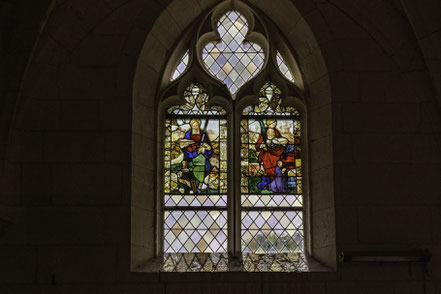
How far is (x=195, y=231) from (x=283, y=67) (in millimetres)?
2081

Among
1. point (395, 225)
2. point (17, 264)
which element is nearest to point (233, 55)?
point (395, 225)

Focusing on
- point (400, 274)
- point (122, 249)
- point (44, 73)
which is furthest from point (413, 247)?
point (44, 73)

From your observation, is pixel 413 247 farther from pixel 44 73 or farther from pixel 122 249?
pixel 44 73

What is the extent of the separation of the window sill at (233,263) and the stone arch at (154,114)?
0.42 ft

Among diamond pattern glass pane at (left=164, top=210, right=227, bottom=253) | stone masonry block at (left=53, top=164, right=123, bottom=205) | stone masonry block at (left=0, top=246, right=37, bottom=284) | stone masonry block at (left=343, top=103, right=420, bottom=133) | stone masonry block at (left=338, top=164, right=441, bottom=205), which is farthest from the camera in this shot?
diamond pattern glass pane at (left=164, top=210, right=227, bottom=253)

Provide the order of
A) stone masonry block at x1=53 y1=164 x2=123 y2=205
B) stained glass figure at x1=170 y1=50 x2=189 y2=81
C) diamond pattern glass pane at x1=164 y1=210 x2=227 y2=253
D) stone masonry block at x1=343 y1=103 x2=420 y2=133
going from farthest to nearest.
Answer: stained glass figure at x1=170 y1=50 x2=189 y2=81 < diamond pattern glass pane at x1=164 y1=210 x2=227 y2=253 < stone masonry block at x1=343 y1=103 x2=420 y2=133 < stone masonry block at x1=53 y1=164 x2=123 y2=205

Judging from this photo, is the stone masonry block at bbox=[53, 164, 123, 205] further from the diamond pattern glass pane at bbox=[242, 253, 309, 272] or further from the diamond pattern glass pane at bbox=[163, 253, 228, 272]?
the diamond pattern glass pane at bbox=[242, 253, 309, 272]

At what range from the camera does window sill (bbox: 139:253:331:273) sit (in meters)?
8.13

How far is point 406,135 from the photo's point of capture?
837cm

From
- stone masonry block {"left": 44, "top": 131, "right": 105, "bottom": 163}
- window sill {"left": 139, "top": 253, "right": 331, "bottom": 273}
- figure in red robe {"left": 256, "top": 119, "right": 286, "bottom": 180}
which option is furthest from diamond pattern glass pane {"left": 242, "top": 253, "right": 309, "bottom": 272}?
stone masonry block {"left": 44, "top": 131, "right": 105, "bottom": 163}

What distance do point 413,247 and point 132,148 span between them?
2896 millimetres

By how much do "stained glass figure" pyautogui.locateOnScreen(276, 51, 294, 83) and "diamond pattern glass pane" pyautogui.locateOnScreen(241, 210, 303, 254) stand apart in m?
1.53

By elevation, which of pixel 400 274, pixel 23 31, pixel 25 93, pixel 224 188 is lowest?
pixel 400 274

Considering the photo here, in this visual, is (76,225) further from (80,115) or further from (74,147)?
(80,115)
